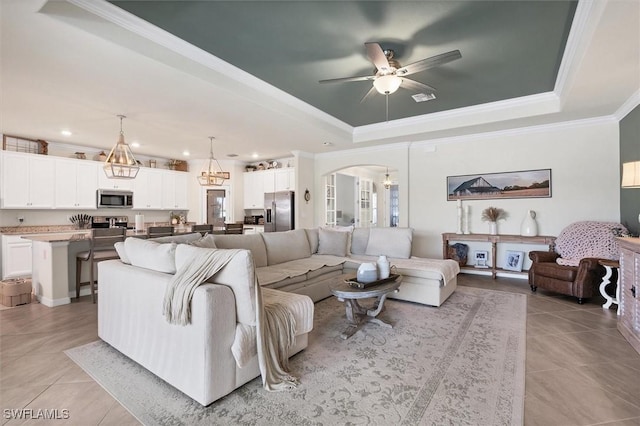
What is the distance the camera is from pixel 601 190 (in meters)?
4.63

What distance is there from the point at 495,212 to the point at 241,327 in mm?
4960

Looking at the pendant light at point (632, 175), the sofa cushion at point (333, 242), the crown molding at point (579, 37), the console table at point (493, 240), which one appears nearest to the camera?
the crown molding at point (579, 37)

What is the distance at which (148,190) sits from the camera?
7.30 meters

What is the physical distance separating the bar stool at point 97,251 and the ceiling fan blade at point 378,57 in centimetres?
382

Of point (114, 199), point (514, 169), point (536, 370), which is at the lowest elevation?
point (536, 370)

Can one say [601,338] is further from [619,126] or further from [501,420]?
[619,126]

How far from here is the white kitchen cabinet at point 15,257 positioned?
5.15 meters

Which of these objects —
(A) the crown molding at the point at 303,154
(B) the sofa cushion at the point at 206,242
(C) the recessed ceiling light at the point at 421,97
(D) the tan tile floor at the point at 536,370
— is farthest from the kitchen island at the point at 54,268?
(C) the recessed ceiling light at the point at 421,97

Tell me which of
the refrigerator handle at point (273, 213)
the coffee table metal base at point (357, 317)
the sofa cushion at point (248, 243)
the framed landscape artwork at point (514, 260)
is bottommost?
the coffee table metal base at point (357, 317)

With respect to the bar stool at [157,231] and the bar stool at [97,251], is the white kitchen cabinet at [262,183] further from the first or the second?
the bar stool at [97,251]

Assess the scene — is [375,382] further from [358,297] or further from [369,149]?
[369,149]

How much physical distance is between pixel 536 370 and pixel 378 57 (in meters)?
2.83

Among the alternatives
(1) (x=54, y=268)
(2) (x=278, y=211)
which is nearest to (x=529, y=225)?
(2) (x=278, y=211)

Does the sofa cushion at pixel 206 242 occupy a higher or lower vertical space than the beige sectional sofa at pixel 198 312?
higher
